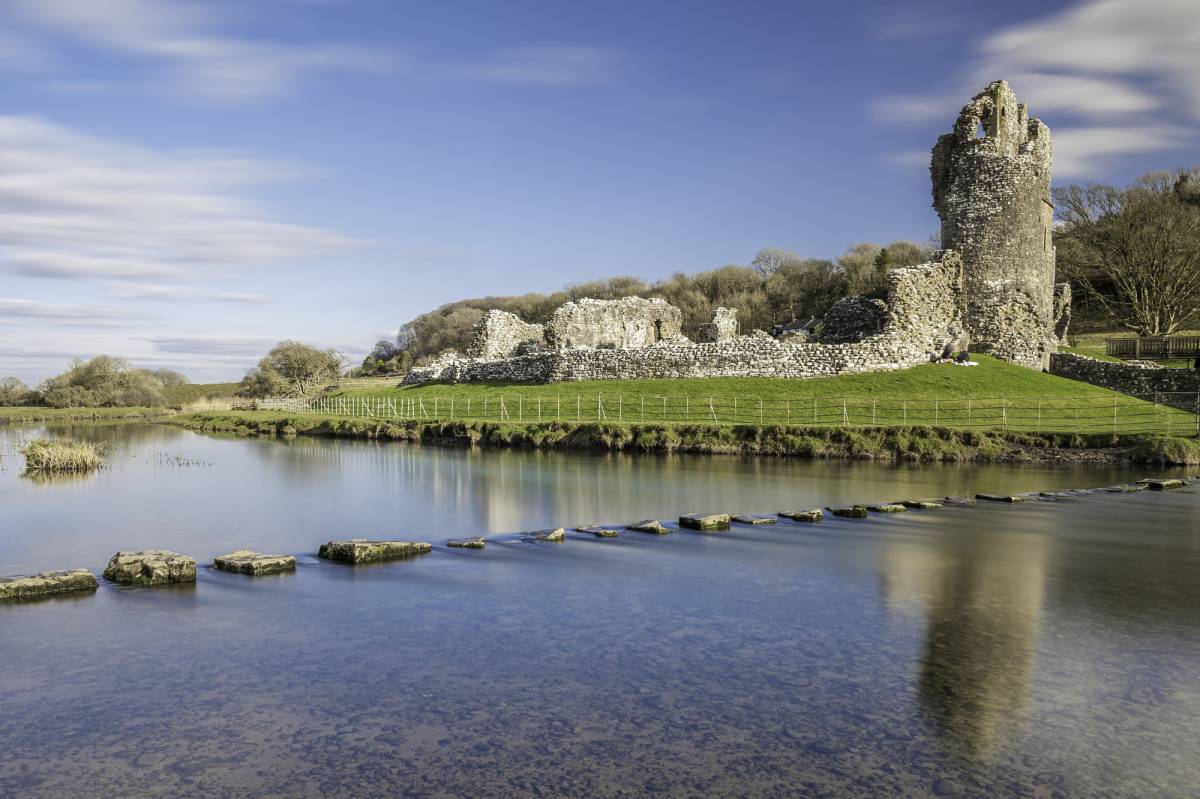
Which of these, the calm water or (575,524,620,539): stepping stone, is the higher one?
(575,524,620,539): stepping stone

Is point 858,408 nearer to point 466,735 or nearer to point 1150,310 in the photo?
point 466,735

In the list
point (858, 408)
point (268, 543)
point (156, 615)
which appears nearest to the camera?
point (156, 615)

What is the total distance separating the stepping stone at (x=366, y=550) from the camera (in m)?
12.0

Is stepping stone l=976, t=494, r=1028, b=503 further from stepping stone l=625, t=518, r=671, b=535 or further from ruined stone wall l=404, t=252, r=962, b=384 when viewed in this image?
ruined stone wall l=404, t=252, r=962, b=384

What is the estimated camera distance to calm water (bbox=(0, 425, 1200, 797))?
18.4 feet

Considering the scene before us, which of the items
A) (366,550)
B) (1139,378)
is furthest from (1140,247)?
(366,550)

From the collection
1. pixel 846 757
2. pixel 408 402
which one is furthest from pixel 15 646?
pixel 408 402

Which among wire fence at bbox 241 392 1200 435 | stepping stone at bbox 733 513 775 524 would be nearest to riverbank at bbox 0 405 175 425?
wire fence at bbox 241 392 1200 435

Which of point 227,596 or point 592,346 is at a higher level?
point 592,346

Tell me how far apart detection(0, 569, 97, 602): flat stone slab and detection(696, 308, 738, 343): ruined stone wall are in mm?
31495

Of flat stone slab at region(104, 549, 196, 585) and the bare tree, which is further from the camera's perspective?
the bare tree

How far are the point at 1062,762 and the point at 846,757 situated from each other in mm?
1345

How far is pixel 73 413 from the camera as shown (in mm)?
56656

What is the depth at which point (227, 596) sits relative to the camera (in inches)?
392
